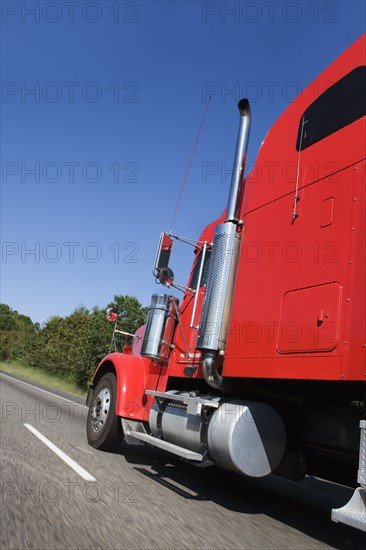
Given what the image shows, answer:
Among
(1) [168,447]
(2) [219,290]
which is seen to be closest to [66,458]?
(1) [168,447]

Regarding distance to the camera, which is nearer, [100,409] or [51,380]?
[100,409]

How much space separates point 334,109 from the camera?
3.94 m

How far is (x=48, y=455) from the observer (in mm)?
5996

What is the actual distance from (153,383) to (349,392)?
9.13 feet

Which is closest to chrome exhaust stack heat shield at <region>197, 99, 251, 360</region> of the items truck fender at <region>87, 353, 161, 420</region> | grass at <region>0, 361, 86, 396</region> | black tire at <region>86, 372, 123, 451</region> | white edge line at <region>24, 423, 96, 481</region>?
truck fender at <region>87, 353, 161, 420</region>

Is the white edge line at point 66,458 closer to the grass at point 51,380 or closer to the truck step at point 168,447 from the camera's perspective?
→ the truck step at point 168,447

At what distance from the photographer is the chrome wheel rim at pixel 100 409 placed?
6.61m

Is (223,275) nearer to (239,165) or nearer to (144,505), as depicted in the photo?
(239,165)

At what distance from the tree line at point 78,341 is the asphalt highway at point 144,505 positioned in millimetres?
27827

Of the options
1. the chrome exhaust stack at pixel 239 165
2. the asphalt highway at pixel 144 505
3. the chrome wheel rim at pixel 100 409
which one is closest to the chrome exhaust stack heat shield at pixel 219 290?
the chrome exhaust stack at pixel 239 165

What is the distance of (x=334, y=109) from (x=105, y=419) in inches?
192

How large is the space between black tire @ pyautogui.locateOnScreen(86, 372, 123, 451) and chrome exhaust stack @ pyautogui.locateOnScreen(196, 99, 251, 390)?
7.24ft

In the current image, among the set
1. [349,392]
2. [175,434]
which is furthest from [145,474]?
[349,392]

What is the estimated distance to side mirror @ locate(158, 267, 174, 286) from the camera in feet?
19.5
